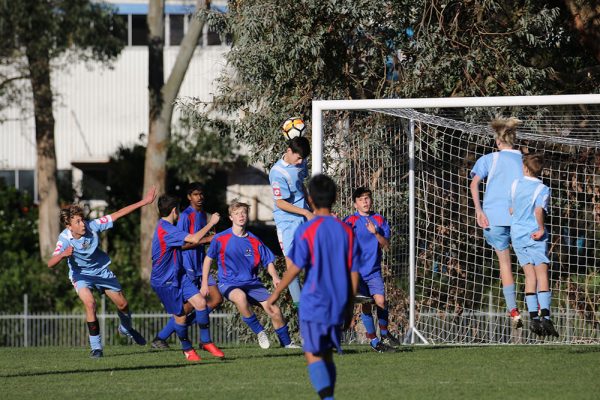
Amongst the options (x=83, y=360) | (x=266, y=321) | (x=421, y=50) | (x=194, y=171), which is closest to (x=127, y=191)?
(x=194, y=171)

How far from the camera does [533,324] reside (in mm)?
11234

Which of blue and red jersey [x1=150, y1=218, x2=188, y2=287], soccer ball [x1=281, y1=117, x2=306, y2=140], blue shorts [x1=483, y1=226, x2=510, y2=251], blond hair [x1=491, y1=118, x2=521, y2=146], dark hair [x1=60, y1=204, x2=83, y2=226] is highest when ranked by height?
soccer ball [x1=281, y1=117, x2=306, y2=140]

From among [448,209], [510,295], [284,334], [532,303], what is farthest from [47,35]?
[532,303]

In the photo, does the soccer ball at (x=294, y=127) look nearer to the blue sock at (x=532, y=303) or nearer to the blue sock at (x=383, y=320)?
the blue sock at (x=383, y=320)

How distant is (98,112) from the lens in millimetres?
42281

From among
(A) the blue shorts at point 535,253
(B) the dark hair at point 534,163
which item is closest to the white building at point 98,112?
(A) the blue shorts at point 535,253

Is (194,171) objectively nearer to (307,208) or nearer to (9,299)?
(9,299)

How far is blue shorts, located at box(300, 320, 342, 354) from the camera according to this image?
7.95 metres

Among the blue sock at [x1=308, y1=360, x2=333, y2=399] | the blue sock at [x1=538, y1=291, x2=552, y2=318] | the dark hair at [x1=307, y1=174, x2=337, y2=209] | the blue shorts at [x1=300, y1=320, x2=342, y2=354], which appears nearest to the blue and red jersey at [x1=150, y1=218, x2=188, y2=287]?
the blue sock at [x1=538, y1=291, x2=552, y2=318]

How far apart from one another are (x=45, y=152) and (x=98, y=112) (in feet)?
29.5

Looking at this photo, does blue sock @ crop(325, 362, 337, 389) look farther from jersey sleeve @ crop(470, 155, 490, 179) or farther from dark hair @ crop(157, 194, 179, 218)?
dark hair @ crop(157, 194, 179, 218)

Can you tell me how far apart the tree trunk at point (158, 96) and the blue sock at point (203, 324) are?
60.8ft

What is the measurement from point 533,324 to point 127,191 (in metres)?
29.4

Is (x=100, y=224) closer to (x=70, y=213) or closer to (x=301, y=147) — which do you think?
(x=70, y=213)
